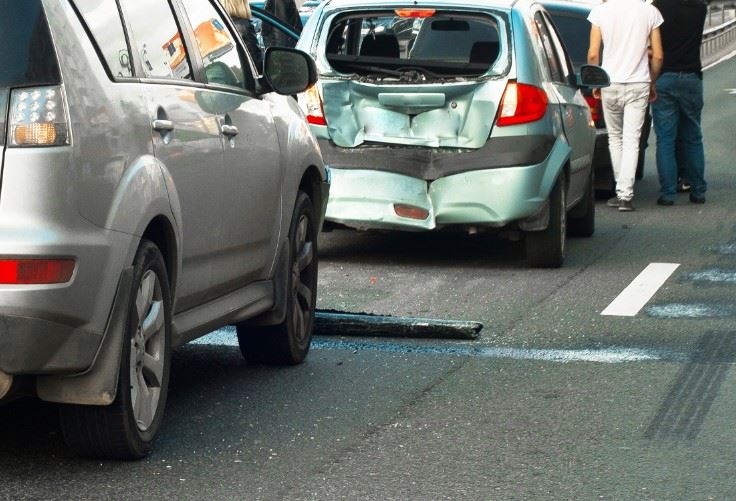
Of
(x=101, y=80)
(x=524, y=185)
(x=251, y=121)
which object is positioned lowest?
(x=524, y=185)

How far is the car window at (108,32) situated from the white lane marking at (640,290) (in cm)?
419

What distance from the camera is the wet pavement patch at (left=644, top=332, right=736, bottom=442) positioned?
601 cm

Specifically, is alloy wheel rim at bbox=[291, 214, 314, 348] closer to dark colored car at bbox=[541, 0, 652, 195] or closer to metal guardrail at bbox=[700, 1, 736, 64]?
dark colored car at bbox=[541, 0, 652, 195]

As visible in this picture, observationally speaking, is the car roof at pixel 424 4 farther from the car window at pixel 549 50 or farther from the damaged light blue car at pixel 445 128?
the car window at pixel 549 50

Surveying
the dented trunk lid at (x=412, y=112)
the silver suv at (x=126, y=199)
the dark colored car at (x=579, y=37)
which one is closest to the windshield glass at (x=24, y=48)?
the silver suv at (x=126, y=199)

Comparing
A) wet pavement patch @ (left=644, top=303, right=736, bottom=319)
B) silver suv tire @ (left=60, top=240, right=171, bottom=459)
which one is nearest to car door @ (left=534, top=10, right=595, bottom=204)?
wet pavement patch @ (left=644, top=303, right=736, bottom=319)

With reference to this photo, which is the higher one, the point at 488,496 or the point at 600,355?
the point at 488,496

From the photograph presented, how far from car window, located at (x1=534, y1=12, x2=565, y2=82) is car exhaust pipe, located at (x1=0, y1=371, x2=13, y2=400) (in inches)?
270

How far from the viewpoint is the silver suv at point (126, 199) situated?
15.8 ft

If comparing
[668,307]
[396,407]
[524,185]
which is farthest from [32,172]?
[524,185]

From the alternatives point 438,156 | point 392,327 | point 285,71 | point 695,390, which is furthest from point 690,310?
point 285,71

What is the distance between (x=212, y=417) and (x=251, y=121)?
120cm

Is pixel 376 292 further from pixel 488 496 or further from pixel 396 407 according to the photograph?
pixel 488 496

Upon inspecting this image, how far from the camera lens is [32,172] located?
4781 mm
